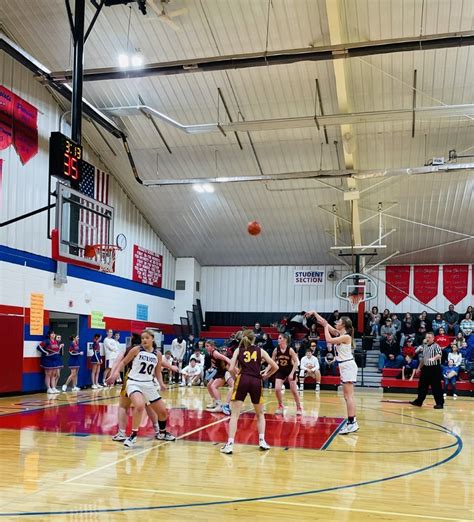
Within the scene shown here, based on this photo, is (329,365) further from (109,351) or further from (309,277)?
(109,351)

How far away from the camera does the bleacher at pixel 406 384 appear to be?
17609 mm

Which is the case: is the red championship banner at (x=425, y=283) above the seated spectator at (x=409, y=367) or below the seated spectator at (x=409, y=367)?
above

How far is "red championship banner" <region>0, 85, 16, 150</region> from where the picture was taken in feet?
45.9

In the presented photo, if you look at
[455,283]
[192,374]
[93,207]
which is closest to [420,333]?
[455,283]

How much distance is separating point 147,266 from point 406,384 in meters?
10.3

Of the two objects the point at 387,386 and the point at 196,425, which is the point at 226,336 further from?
the point at 196,425

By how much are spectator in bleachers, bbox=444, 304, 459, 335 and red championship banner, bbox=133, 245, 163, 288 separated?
36.4 ft

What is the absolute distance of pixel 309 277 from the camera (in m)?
24.6

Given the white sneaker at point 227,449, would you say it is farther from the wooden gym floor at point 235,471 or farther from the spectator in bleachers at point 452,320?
the spectator in bleachers at point 452,320

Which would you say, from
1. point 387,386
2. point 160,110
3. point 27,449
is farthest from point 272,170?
point 27,449

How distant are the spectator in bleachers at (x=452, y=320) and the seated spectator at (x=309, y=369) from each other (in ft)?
18.9

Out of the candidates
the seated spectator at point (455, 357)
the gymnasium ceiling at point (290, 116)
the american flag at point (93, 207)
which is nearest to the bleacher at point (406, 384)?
the seated spectator at point (455, 357)

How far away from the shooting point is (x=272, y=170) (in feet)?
60.6

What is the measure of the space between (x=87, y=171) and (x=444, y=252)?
44.7 ft
